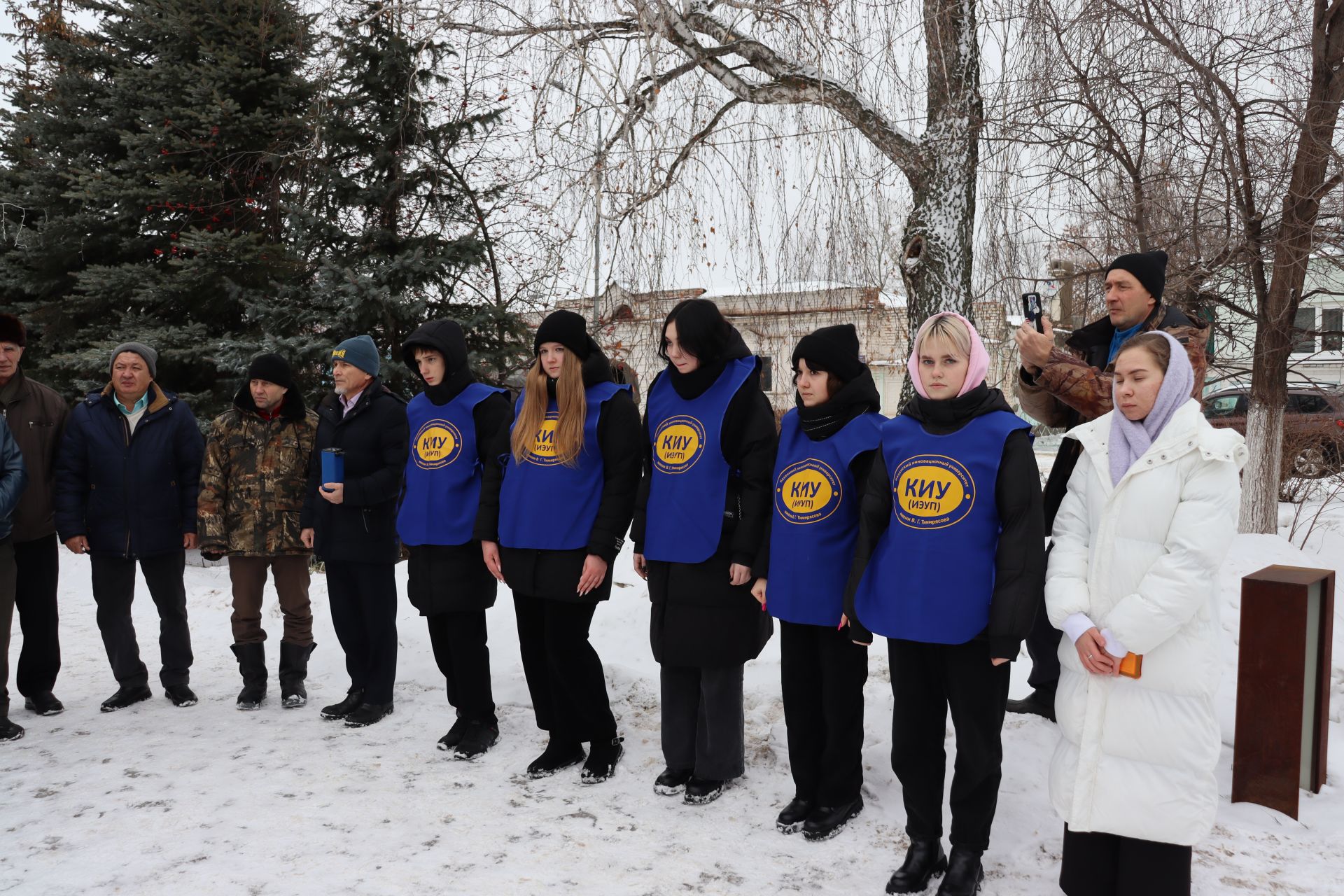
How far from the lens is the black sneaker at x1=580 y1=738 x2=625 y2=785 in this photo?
4023 millimetres

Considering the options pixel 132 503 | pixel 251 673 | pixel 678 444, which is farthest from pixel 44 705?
pixel 678 444

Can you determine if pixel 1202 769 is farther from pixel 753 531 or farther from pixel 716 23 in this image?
pixel 716 23

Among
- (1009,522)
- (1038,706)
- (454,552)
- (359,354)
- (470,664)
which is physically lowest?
(1038,706)

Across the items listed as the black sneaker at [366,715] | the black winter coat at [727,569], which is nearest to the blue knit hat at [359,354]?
the black sneaker at [366,715]

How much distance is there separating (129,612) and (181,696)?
544 millimetres

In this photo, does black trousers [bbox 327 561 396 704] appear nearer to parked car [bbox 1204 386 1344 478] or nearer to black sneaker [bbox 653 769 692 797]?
black sneaker [bbox 653 769 692 797]

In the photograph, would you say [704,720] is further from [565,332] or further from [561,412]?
[565,332]

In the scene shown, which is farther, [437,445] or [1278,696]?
[437,445]

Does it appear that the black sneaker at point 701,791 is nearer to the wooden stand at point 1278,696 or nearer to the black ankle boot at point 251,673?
the wooden stand at point 1278,696

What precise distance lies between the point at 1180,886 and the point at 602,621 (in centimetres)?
400

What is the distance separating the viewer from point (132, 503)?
5.00 m

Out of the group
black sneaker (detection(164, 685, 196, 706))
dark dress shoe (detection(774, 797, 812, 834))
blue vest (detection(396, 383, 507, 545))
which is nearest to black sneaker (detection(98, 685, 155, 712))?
black sneaker (detection(164, 685, 196, 706))

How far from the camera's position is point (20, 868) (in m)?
3.24

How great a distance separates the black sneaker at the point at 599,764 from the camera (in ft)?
13.2
